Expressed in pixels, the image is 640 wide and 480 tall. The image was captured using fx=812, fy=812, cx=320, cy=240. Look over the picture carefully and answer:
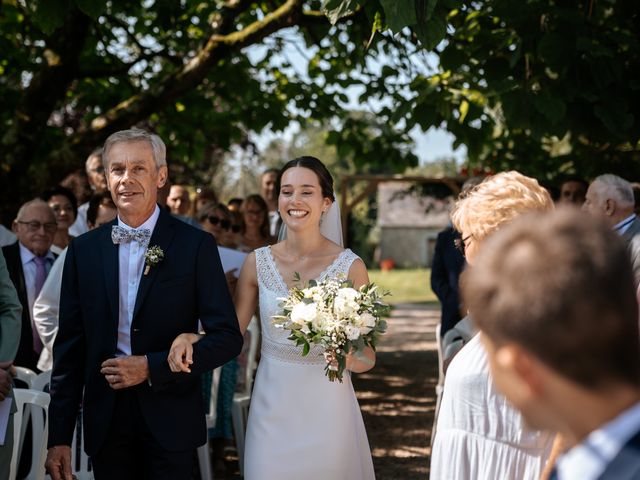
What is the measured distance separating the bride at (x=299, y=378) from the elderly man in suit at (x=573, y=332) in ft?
8.77

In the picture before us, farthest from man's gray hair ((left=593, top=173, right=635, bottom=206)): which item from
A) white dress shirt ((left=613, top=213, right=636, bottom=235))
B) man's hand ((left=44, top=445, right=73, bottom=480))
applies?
man's hand ((left=44, top=445, right=73, bottom=480))

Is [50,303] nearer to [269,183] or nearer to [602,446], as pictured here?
[602,446]

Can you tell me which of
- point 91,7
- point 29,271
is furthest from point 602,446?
point 91,7

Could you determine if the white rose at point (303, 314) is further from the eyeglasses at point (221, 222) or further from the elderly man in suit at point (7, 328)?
the eyeglasses at point (221, 222)

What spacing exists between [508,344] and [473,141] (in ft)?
22.1

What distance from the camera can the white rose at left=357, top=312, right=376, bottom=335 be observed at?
3621 mm

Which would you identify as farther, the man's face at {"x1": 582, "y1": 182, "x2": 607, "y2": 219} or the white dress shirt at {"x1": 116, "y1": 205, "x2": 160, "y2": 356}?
the man's face at {"x1": 582, "y1": 182, "x2": 607, "y2": 219}

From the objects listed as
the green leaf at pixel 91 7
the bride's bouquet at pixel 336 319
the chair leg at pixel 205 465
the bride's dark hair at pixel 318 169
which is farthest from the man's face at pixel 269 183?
the bride's bouquet at pixel 336 319

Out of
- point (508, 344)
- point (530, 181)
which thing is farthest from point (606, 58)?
point (508, 344)

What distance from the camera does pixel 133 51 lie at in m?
11.9

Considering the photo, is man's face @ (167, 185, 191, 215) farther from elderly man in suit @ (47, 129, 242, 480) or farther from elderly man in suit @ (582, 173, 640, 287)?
elderly man in suit @ (47, 129, 242, 480)

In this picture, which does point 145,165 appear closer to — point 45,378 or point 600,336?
point 45,378

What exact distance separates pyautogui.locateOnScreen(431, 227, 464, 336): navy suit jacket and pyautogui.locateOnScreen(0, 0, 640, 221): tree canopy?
103 cm

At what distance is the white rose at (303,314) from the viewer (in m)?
3.61
